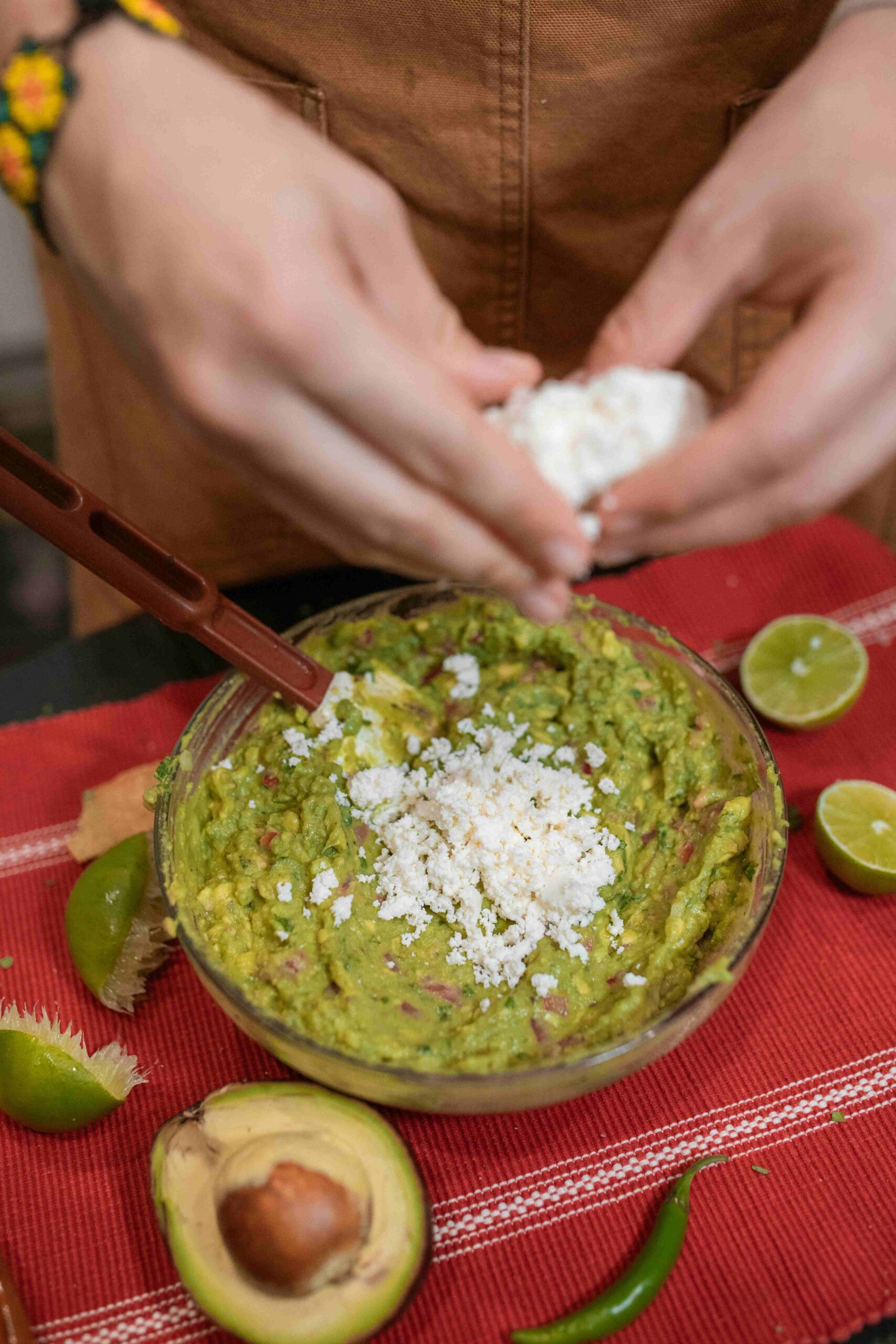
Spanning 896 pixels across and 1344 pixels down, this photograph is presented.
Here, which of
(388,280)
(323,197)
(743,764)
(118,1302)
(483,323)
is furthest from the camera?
(483,323)

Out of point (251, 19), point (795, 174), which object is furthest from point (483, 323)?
point (795, 174)

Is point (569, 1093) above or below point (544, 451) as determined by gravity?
below

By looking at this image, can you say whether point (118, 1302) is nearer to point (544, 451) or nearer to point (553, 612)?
point (553, 612)

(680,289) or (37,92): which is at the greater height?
(37,92)

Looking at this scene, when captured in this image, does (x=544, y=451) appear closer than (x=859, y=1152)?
Yes

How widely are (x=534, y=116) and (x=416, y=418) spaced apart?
0.90m

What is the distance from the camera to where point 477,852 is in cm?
142

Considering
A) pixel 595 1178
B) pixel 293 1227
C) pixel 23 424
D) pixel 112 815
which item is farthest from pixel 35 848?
pixel 23 424

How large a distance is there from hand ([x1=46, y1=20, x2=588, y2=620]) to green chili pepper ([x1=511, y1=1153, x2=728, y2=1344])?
2.73 feet

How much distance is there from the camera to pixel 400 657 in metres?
1.72

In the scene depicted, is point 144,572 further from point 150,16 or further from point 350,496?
point 150,16

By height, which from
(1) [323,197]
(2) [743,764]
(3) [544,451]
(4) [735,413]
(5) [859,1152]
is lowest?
(5) [859,1152]

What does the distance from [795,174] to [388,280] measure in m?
0.43

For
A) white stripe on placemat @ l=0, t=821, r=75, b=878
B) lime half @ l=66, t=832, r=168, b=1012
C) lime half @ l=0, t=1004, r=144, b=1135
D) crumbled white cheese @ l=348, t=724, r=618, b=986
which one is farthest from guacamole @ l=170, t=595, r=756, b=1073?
white stripe on placemat @ l=0, t=821, r=75, b=878
